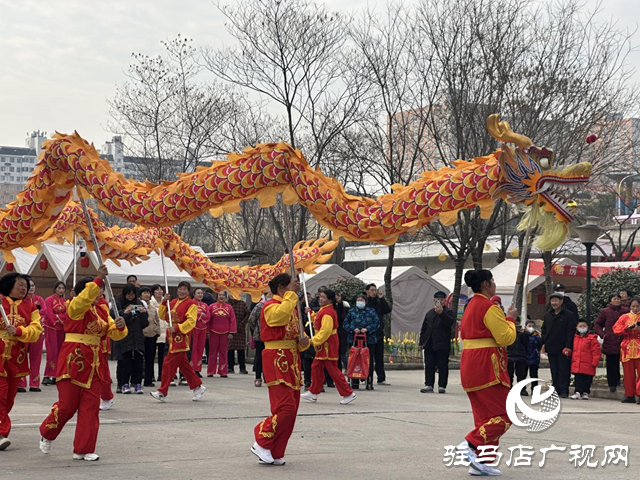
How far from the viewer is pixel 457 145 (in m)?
21.8

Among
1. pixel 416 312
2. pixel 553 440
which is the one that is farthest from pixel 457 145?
pixel 553 440

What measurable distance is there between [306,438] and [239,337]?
9098 mm

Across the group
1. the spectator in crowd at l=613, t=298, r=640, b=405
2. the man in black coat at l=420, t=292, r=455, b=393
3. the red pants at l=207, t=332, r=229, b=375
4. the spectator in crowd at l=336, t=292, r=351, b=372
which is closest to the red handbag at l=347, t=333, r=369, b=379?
the spectator in crowd at l=336, t=292, r=351, b=372

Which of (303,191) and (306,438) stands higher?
(303,191)

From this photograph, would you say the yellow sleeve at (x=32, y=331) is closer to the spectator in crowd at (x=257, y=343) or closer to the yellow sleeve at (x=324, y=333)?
the yellow sleeve at (x=324, y=333)

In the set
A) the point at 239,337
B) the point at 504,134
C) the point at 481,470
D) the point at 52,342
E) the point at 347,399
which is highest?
the point at 504,134

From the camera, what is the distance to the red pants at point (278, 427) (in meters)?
7.36

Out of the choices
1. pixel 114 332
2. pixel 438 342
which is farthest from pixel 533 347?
pixel 114 332

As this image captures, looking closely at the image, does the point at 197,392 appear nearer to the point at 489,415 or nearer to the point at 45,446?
the point at 45,446

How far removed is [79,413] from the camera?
758 cm

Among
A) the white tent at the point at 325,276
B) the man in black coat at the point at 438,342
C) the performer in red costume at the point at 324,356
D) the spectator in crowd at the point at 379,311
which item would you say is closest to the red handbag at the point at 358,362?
the spectator in crowd at the point at 379,311

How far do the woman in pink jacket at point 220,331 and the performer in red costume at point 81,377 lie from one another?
878 cm

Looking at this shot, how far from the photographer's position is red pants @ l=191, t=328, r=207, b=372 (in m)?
16.0

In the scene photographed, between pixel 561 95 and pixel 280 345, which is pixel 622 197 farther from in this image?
pixel 280 345
